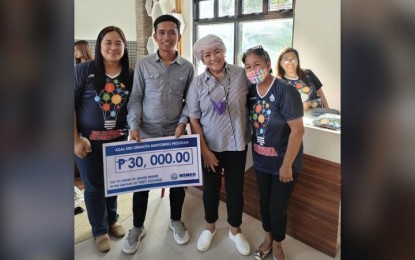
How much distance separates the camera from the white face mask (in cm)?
141

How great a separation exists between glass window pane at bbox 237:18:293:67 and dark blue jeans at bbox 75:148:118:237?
2.91m

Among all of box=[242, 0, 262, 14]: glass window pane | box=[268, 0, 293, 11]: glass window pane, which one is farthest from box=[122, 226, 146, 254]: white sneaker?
box=[242, 0, 262, 14]: glass window pane

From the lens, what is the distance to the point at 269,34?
4789 mm

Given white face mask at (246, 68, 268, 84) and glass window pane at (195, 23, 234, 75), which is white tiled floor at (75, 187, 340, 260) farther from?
glass window pane at (195, 23, 234, 75)

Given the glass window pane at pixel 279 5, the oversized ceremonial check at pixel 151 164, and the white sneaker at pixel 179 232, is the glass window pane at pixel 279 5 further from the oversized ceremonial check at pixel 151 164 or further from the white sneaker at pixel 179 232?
the white sneaker at pixel 179 232

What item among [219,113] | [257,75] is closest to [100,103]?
[219,113]

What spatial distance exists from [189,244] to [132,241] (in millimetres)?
385
